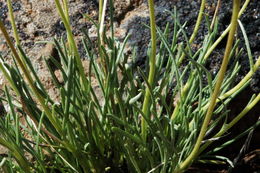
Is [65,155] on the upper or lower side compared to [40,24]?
lower

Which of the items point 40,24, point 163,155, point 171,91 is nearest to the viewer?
point 163,155

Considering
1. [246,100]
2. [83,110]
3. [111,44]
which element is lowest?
[246,100]

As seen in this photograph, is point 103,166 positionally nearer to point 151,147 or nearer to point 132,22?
point 151,147

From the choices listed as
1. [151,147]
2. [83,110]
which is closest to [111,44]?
[83,110]

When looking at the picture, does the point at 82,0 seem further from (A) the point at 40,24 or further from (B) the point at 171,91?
(B) the point at 171,91

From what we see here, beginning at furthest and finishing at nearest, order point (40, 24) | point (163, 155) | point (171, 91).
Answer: point (40, 24) < point (171, 91) < point (163, 155)

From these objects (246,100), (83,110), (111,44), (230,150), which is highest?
(111,44)

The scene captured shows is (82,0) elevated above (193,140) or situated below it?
above

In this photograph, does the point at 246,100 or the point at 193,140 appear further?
the point at 246,100

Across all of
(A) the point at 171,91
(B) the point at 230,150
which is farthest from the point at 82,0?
(B) the point at 230,150
